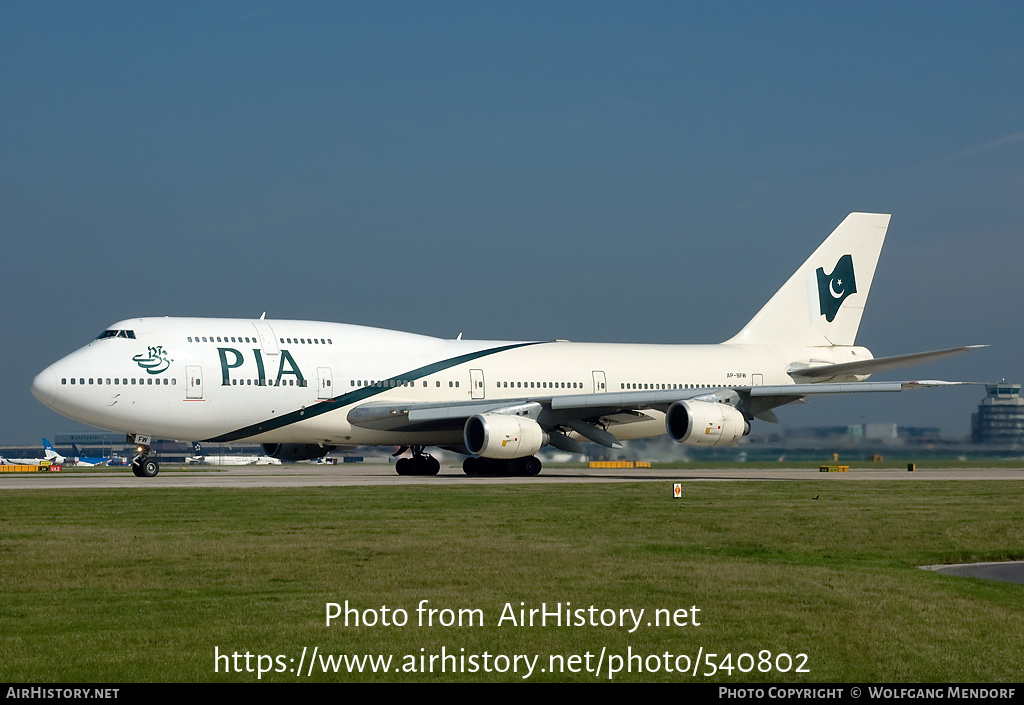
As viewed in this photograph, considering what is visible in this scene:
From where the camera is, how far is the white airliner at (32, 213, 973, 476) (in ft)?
108

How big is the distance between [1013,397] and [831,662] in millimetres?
44752

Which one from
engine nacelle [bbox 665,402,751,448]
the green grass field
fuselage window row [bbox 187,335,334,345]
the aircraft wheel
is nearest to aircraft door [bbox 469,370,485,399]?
the aircraft wheel

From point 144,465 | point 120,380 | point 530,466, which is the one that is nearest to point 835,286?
point 530,466

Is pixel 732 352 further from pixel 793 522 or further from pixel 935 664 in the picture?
pixel 935 664

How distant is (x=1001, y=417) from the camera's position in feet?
156

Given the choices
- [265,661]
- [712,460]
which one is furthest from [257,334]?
[265,661]

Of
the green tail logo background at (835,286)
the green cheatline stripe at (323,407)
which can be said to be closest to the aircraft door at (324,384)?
the green cheatline stripe at (323,407)

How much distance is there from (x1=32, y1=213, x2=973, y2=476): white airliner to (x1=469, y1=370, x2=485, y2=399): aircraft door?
4cm

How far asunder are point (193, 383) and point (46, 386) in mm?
3815

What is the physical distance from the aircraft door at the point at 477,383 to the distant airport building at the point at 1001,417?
19705 millimetres

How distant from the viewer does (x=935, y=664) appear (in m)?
9.12

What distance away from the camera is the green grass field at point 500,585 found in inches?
360

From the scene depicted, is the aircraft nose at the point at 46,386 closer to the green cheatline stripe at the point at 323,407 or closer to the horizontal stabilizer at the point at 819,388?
the green cheatline stripe at the point at 323,407

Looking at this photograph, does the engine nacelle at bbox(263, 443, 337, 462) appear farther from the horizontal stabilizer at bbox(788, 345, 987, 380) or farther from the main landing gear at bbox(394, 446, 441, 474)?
the horizontal stabilizer at bbox(788, 345, 987, 380)
